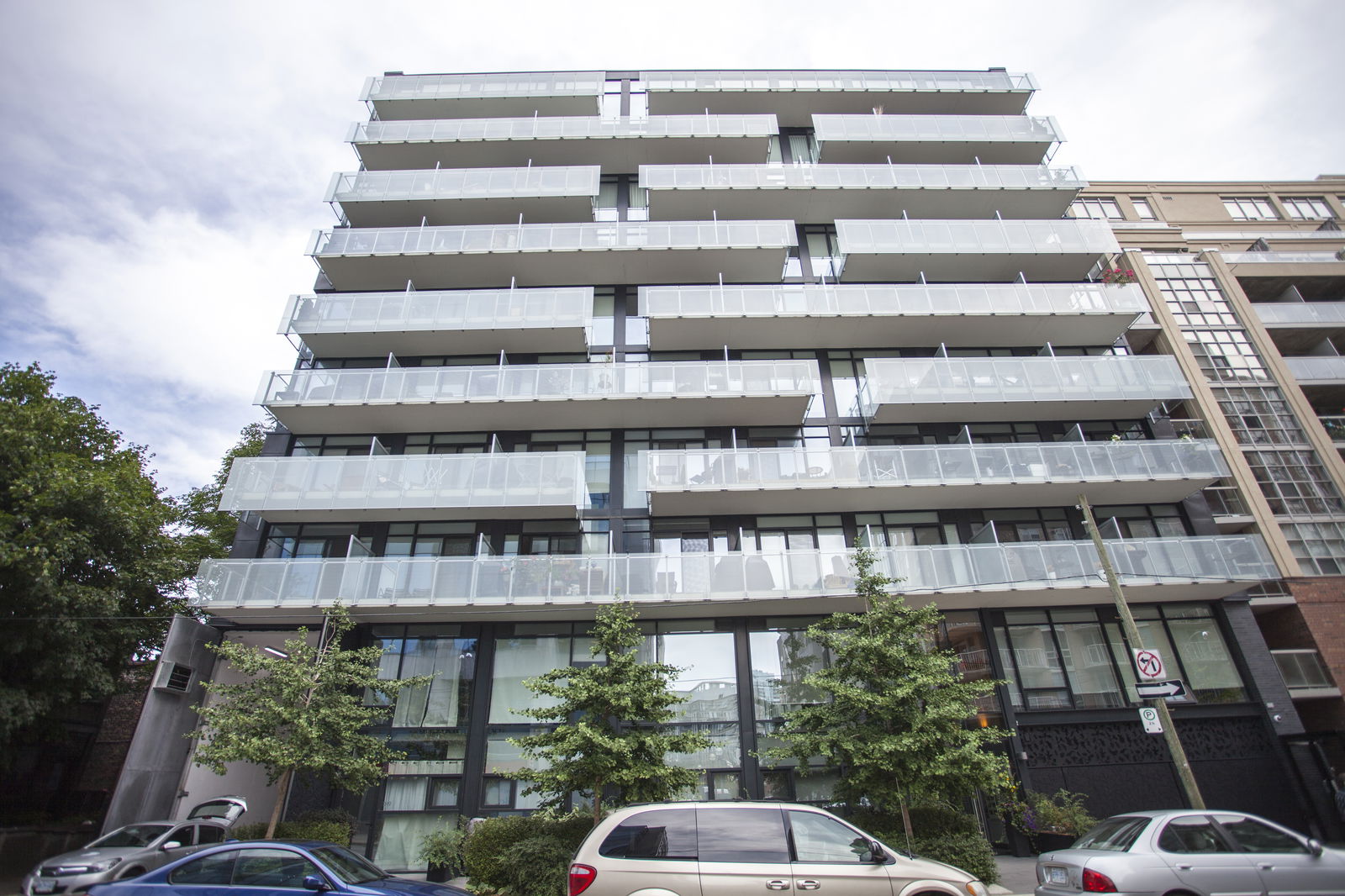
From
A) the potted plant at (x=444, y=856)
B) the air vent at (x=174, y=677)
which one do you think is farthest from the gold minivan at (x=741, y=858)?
the air vent at (x=174, y=677)

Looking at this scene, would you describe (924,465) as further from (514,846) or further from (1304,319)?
(1304,319)

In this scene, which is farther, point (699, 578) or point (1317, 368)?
point (1317, 368)

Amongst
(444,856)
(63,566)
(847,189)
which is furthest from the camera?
(847,189)

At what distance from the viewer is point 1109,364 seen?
Result: 1933cm

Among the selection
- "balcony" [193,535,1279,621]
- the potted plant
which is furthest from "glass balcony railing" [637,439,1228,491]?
the potted plant

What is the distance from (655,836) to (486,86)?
27.8 m

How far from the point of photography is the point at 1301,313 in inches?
1009

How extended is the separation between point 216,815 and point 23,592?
22.3 feet

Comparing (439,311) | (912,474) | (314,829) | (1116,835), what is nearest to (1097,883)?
(1116,835)

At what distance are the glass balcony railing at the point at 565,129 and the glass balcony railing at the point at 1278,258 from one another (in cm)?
2049

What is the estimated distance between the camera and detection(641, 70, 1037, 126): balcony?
2534 cm

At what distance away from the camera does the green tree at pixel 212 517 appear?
2365 cm

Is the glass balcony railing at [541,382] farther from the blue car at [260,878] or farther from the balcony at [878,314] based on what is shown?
the blue car at [260,878]

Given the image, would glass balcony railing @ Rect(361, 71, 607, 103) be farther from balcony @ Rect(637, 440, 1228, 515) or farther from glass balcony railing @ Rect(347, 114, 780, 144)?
balcony @ Rect(637, 440, 1228, 515)
